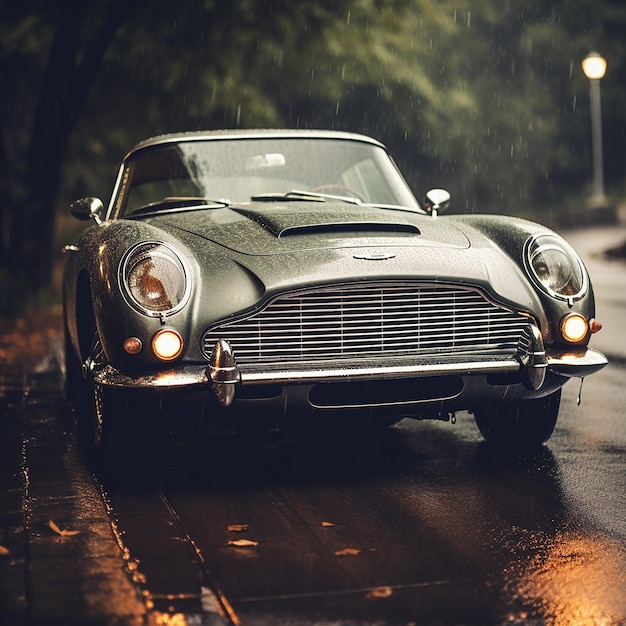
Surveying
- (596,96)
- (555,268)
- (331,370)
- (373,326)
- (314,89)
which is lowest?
(331,370)

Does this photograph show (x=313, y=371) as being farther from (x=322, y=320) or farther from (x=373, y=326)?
(x=373, y=326)

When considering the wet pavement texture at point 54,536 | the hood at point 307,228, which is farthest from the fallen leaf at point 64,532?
the hood at point 307,228

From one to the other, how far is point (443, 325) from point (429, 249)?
36 centimetres

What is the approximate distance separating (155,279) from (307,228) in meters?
0.77

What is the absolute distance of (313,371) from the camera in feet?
16.4

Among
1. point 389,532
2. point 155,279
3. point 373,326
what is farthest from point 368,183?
point 389,532

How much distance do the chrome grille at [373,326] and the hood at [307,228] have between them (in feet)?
0.88

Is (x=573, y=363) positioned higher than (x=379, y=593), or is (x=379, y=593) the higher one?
(x=573, y=363)

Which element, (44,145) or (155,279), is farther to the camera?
(44,145)

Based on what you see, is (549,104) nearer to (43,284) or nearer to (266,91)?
(266,91)

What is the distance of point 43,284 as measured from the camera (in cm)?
1631

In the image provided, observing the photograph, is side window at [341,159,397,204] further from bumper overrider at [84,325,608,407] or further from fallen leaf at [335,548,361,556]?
fallen leaf at [335,548,361,556]

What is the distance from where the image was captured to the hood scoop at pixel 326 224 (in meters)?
5.48

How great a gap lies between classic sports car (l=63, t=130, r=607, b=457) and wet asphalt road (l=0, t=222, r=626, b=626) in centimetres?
34
